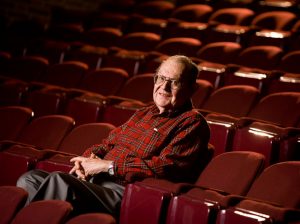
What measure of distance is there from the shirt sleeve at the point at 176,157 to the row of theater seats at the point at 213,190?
0.02 m

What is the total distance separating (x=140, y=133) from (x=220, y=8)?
0.77m

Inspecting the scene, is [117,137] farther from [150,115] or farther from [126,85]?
[126,85]

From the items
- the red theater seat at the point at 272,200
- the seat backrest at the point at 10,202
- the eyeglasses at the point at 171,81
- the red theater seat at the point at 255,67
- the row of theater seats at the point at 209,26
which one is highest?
the row of theater seats at the point at 209,26

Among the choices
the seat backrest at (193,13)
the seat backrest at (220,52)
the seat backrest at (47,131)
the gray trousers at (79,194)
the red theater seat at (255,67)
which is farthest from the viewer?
the seat backrest at (193,13)

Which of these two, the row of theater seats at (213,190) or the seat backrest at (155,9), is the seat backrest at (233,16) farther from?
the row of theater seats at (213,190)

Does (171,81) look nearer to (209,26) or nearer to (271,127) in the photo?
(271,127)

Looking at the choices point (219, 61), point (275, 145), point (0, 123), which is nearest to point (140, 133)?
point (275, 145)

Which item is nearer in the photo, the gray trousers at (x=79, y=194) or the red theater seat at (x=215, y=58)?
the gray trousers at (x=79, y=194)

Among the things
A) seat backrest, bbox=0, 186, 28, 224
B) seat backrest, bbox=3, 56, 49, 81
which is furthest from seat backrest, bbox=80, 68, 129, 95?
seat backrest, bbox=0, 186, 28, 224

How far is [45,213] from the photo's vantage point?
18.1 inches

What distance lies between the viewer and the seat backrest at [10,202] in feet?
1.62

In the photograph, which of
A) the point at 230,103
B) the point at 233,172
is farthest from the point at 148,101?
the point at 233,172

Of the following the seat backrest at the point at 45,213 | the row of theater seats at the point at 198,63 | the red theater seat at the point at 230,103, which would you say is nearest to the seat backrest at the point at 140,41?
the row of theater seats at the point at 198,63

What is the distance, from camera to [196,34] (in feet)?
3.89
